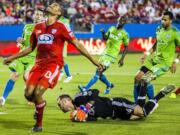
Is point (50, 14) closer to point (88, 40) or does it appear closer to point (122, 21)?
point (122, 21)

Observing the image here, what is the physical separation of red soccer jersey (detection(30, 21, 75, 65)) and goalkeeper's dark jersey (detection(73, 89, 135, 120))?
1.32 metres

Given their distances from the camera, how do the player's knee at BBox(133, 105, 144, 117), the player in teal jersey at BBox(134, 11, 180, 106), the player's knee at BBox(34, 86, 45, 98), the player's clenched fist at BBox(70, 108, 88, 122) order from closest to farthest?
the player's knee at BBox(34, 86, 45, 98)
the player's clenched fist at BBox(70, 108, 88, 122)
the player's knee at BBox(133, 105, 144, 117)
the player in teal jersey at BBox(134, 11, 180, 106)

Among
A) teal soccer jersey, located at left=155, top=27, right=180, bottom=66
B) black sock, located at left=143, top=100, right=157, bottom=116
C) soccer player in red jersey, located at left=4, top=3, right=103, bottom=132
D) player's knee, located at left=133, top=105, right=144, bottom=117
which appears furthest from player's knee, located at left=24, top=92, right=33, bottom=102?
teal soccer jersey, located at left=155, top=27, right=180, bottom=66

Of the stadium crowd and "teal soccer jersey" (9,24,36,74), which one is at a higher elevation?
the stadium crowd

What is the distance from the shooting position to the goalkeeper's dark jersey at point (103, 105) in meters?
11.9

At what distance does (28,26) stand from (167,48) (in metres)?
3.54

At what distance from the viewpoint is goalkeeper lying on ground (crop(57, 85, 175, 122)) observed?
11852mm

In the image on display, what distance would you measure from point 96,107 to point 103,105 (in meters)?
0.16

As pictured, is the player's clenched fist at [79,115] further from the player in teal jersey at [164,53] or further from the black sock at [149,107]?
the player in teal jersey at [164,53]

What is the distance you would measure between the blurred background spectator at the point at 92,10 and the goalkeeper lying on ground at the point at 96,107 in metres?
19.5

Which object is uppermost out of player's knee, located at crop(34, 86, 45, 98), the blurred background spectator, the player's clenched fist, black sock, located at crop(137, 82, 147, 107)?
the blurred background spectator

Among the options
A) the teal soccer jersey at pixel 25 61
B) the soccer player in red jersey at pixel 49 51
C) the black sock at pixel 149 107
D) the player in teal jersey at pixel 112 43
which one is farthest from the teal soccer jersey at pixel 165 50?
the soccer player in red jersey at pixel 49 51

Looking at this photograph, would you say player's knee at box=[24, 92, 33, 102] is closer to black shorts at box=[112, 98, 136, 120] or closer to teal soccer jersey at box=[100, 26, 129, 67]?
black shorts at box=[112, 98, 136, 120]

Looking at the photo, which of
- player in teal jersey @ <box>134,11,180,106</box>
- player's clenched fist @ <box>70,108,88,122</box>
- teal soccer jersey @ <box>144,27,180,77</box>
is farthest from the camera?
teal soccer jersey @ <box>144,27,180,77</box>
